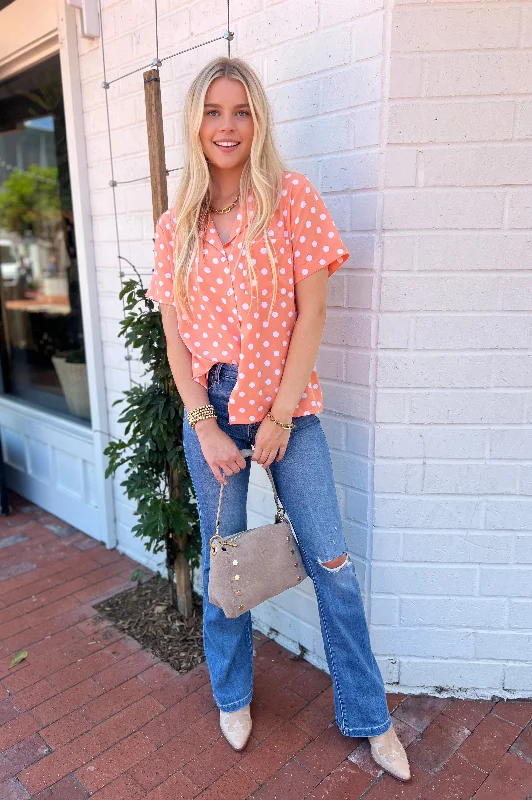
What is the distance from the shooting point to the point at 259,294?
166 centimetres

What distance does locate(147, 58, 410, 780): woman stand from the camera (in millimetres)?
1653

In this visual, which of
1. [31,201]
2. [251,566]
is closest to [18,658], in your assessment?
[251,566]

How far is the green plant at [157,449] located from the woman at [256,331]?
0.44m

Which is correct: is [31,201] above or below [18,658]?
above

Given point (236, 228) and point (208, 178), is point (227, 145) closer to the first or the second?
point (208, 178)

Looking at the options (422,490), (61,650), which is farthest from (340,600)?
(61,650)

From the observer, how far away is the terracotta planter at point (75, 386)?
11.3 feet

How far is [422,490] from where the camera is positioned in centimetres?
205

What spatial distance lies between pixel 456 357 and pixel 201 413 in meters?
0.82

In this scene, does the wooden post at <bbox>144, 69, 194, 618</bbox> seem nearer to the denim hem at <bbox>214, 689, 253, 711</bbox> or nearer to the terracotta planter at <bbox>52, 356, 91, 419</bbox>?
the denim hem at <bbox>214, 689, 253, 711</bbox>

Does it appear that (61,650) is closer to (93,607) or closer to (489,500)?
(93,607)

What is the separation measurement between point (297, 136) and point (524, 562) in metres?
1.63

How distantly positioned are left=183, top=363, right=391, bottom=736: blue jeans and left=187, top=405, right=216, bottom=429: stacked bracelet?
0.03 metres

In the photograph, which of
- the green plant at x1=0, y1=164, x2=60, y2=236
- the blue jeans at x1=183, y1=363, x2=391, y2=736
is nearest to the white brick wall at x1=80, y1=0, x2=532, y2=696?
the blue jeans at x1=183, y1=363, x2=391, y2=736
